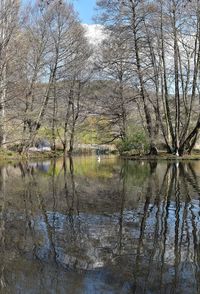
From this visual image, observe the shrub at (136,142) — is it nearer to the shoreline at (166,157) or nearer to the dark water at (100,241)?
the shoreline at (166,157)

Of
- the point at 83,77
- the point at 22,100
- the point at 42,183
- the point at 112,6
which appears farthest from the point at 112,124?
the point at 42,183

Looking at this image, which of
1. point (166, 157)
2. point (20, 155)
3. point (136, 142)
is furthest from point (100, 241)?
point (20, 155)

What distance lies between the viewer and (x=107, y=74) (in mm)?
36781

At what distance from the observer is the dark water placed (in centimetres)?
461

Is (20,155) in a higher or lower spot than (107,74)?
lower

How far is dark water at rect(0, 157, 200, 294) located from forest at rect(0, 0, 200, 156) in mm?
14458

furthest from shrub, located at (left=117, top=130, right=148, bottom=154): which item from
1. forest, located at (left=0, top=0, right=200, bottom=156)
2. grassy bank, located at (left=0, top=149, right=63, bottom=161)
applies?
grassy bank, located at (left=0, top=149, right=63, bottom=161)

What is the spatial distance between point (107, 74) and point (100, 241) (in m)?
31.4

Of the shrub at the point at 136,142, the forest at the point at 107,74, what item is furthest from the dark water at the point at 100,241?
the shrub at the point at 136,142

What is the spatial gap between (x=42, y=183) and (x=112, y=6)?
58.3 ft

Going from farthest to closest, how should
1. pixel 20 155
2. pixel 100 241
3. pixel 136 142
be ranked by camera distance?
pixel 20 155
pixel 136 142
pixel 100 241

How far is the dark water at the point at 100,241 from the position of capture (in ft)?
15.1

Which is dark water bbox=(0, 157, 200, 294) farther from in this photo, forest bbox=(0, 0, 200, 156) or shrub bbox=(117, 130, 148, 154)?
shrub bbox=(117, 130, 148, 154)

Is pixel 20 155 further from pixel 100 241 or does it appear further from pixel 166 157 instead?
pixel 100 241
